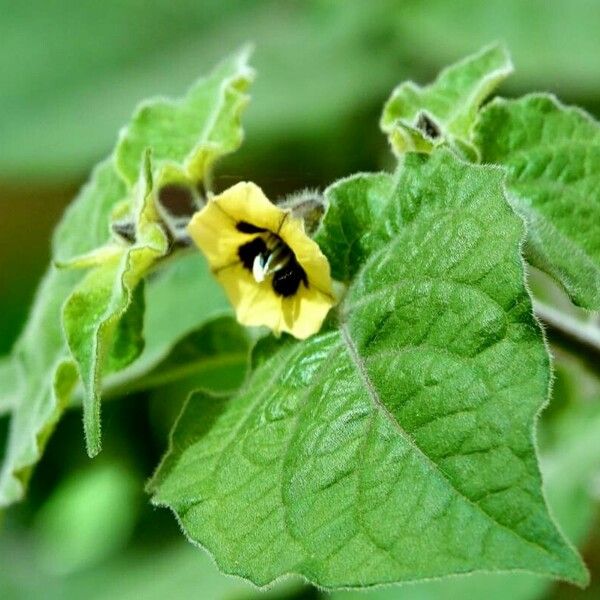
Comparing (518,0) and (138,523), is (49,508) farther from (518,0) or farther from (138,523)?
(518,0)

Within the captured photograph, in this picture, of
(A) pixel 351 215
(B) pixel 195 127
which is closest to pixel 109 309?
(A) pixel 351 215

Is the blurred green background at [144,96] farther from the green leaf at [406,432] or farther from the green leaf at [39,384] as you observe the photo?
the green leaf at [406,432]

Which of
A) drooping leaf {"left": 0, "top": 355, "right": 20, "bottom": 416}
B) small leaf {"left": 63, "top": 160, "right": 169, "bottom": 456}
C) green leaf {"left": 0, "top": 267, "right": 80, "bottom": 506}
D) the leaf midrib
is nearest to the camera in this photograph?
the leaf midrib

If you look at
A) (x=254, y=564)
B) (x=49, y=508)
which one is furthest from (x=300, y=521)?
(x=49, y=508)

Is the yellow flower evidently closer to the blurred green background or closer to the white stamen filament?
the white stamen filament

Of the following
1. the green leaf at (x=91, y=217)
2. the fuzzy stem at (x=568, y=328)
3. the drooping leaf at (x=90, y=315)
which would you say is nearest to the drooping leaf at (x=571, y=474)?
the fuzzy stem at (x=568, y=328)

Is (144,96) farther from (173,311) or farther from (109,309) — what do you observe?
(109,309)

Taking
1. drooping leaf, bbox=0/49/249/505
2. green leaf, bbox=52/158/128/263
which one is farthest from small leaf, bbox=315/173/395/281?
green leaf, bbox=52/158/128/263
